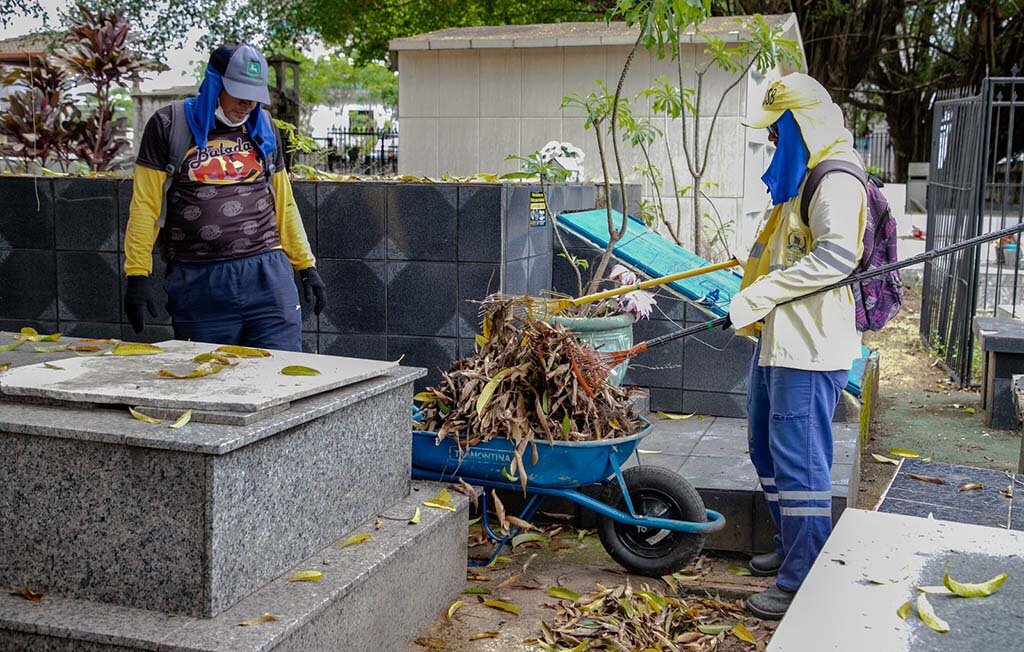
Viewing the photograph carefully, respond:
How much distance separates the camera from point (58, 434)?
10.2 ft

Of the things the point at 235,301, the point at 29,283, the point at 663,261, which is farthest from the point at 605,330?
the point at 29,283

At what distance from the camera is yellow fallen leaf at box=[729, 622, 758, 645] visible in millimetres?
4047

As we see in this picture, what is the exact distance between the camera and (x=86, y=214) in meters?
6.28

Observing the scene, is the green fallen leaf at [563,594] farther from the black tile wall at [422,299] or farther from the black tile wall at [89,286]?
the black tile wall at [89,286]

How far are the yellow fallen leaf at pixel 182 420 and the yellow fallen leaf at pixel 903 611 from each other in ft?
6.52

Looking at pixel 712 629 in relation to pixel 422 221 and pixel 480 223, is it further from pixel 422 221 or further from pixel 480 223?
pixel 422 221

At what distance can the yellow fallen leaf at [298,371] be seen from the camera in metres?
3.71

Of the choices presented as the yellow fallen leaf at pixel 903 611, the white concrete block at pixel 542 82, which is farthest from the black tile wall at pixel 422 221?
the yellow fallen leaf at pixel 903 611

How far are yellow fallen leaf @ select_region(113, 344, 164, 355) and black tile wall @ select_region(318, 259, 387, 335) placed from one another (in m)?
2.02

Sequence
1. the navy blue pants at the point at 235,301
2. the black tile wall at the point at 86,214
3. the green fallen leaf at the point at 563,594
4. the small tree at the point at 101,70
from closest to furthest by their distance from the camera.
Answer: the green fallen leaf at the point at 563,594, the navy blue pants at the point at 235,301, the black tile wall at the point at 86,214, the small tree at the point at 101,70

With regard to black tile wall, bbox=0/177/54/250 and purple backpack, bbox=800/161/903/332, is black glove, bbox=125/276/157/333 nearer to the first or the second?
black tile wall, bbox=0/177/54/250

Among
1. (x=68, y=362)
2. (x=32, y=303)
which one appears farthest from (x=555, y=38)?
(x=68, y=362)

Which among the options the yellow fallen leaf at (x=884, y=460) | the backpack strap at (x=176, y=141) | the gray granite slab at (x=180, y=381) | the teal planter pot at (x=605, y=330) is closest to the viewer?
the gray granite slab at (x=180, y=381)

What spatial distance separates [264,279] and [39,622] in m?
2.06
